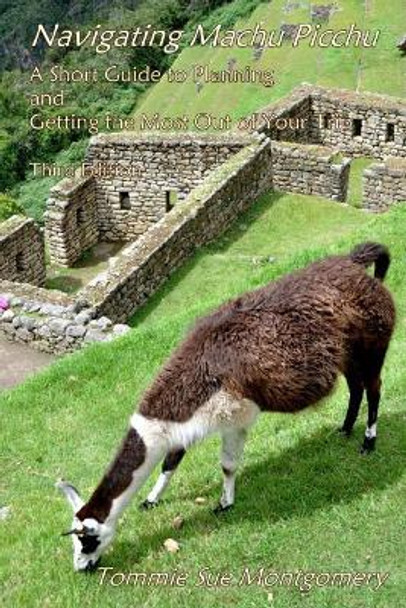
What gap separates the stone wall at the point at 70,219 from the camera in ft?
63.1

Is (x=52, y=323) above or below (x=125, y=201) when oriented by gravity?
above

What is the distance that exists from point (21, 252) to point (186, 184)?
3764mm

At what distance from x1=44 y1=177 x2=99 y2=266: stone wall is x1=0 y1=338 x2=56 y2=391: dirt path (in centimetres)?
497

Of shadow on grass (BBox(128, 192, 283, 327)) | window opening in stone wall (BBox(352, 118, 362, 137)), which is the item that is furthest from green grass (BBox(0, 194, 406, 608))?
window opening in stone wall (BBox(352, 118, 362, 137))

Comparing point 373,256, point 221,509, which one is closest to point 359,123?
point 373,256

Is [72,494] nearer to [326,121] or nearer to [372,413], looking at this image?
[372,413]

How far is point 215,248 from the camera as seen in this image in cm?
1716

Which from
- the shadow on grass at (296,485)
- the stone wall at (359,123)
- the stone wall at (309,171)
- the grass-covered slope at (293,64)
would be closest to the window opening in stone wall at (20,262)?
the stone wall at (309,171)

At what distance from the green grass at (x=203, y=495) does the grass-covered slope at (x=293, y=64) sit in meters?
31.2

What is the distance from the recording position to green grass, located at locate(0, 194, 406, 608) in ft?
23.4

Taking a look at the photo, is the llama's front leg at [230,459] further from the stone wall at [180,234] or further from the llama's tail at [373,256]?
the stone wall at [180,234]

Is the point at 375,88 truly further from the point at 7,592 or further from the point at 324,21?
the point at 7,592

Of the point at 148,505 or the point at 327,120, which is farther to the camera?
the point at 327,120

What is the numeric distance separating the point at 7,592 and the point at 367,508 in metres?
2.77
